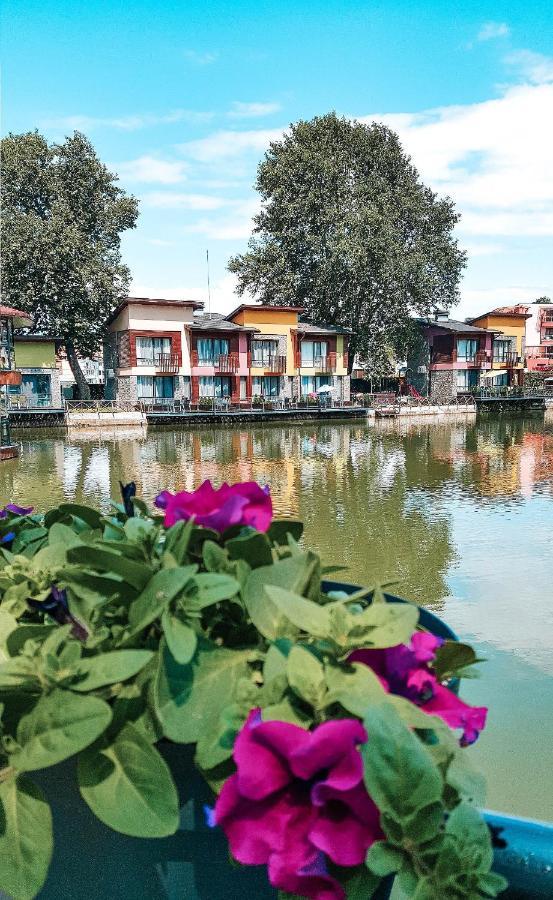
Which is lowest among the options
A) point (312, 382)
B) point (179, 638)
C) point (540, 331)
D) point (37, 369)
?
Answer: point (179, 638)

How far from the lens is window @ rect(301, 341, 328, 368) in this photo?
41.4 meters

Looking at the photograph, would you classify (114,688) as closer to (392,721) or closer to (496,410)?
(392,721)

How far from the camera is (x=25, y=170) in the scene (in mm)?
36281

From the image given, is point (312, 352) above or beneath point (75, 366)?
above

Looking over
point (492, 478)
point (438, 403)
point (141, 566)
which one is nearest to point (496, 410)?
point (438, 403)

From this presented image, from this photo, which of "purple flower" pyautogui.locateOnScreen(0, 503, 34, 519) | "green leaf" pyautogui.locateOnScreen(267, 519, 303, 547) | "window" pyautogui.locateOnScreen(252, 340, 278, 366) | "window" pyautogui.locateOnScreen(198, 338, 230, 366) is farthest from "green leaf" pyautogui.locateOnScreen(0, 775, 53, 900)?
"window" pyautogui.locateOnScreen(252, 340, 278, 366)

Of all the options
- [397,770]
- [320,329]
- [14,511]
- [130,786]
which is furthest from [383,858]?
[320,329]

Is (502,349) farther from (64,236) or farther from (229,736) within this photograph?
(229,736)

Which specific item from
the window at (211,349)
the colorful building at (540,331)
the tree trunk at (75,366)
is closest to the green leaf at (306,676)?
the window at (211,349)

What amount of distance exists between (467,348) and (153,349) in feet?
74.8

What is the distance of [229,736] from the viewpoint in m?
0.84

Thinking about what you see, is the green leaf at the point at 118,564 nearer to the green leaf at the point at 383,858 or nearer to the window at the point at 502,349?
the green leaf at the point at 383,858

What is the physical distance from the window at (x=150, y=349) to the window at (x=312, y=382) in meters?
8.89

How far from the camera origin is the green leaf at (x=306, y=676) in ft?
2.67
